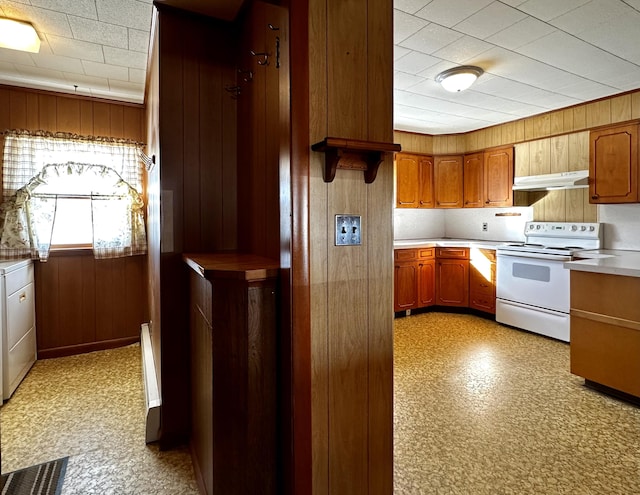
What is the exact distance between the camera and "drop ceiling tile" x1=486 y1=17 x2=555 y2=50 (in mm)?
2436

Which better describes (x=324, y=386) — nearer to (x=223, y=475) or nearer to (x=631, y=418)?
(x=223, y=475)

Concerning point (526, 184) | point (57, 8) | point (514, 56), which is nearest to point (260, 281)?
point (57, 8)

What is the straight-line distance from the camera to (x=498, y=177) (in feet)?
16.3

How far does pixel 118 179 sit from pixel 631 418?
15.1 feet

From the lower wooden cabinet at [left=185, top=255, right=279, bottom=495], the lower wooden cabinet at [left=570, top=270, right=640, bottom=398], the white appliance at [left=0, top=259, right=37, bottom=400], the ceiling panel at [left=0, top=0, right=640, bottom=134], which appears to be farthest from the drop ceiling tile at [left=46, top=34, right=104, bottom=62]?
Result: the lower wooden cabinet at [left=570, top=270, right=640, bottom=398]

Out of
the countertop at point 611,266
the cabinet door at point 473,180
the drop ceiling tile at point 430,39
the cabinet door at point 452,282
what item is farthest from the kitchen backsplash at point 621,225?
the drop ceiling tile at point 430,39

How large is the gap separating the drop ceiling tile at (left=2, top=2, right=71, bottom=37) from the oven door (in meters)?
4.55

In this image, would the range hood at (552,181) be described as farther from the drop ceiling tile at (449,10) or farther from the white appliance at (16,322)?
the white appliance at (16,322)

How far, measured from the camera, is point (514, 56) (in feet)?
9.53

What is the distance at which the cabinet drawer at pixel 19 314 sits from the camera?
2.76 m

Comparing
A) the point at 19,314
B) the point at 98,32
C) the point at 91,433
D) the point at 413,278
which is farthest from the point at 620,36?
the point at 19,314

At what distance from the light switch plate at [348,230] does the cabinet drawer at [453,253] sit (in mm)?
4024

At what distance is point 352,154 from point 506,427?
201cm

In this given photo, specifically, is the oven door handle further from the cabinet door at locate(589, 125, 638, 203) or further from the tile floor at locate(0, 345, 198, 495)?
the tile floor at locate(0, 345, 198, 495)
